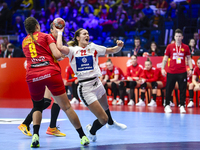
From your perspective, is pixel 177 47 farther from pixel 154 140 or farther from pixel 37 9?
pixel 37 9

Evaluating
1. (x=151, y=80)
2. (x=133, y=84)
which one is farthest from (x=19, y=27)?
(x=151, y=80)

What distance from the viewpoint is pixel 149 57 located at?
37.8 ft

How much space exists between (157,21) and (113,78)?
4770 mm

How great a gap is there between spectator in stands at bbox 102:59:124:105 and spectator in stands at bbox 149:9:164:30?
4083mm

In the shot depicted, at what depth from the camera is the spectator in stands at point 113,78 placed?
11361 mm

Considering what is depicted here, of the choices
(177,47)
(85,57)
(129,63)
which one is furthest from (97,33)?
(85,57)

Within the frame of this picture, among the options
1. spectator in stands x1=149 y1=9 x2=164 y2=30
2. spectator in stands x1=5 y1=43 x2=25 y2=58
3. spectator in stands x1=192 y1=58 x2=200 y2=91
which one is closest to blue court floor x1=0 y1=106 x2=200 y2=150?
spectator in stands x1=192 y1=58 x2=200 y2=91

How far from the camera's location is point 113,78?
38.2ft

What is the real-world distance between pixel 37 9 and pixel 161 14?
8.02 meters

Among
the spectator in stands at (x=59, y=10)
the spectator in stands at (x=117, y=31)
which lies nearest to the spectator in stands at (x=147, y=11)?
the spectator in stands at (x=117, y=31)

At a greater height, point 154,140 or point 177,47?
point 177,47

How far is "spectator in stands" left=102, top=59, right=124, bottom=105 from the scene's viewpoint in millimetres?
11361

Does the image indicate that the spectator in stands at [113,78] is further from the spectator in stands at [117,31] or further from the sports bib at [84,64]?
the sports bib at [84,64]

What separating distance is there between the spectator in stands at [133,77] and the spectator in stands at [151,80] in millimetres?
172
